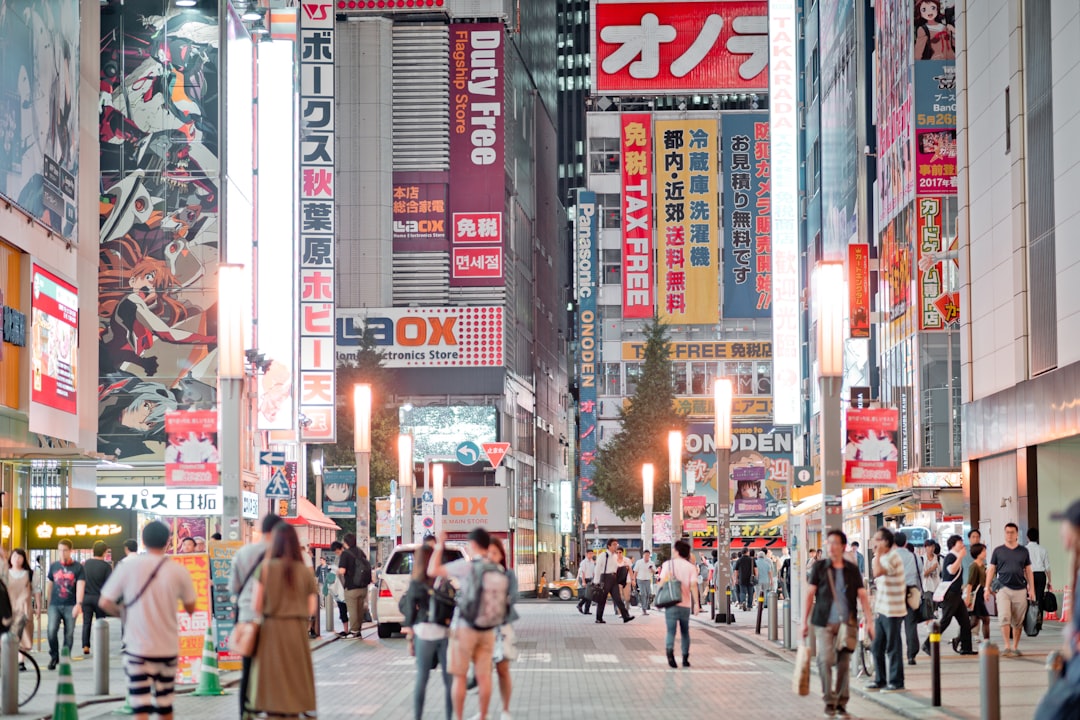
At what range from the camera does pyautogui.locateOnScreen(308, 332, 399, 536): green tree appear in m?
75.2

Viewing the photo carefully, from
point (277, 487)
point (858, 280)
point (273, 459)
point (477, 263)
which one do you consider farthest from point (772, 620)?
point (477, 263)

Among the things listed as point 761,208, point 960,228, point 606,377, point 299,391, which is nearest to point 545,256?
point 606,377

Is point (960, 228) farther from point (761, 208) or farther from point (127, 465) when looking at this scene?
point (761, 208)

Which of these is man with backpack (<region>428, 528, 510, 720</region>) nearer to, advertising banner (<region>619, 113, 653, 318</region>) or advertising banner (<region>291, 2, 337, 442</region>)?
→ advertising banner (<region>291, 2, 337, 442</region>)

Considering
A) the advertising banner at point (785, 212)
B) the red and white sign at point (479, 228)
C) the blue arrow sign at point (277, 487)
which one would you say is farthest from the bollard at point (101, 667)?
the red and white sign at point (479, 228)

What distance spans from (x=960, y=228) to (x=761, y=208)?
5101cm

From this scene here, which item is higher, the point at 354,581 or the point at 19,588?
the point at 19,588

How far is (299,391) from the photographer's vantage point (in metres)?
53.7

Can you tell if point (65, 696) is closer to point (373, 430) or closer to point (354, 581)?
point (354, 581)

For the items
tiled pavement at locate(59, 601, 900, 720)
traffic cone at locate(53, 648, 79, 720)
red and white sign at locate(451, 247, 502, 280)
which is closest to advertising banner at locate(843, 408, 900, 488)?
tiled pavement at locate(59, 601, 900, 720)

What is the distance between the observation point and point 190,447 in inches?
854

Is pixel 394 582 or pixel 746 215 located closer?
pixel 394 582

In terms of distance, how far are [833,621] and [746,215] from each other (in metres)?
76.5

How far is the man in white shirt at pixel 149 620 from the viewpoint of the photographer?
13008 millimetres
